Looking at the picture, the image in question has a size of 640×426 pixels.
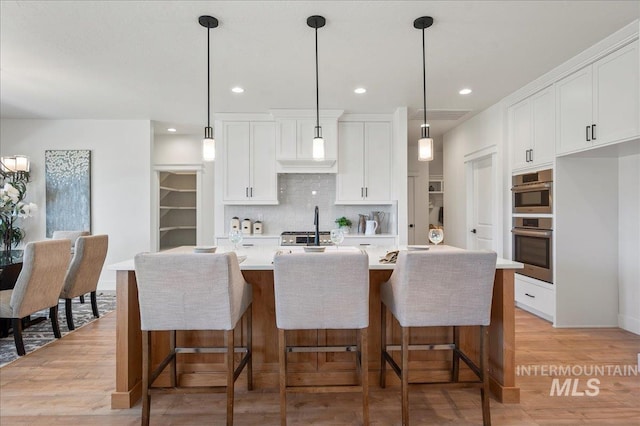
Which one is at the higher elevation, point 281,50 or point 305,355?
point 281,50

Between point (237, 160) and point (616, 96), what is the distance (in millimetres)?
4014

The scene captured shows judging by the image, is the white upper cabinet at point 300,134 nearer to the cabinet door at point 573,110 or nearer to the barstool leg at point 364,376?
the cabinet door at point 573,110

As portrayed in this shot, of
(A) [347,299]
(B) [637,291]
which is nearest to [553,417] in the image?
(A) [347,299]

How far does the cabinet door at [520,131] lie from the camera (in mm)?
3846

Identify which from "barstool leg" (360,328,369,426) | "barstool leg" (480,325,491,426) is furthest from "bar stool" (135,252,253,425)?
"barstool leg" (480,325,491,426)

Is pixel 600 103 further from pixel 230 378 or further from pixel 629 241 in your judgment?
pixel 230 378

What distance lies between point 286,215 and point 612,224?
374cm

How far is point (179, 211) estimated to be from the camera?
7137 mm

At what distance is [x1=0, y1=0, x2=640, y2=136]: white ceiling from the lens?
2.35 meters

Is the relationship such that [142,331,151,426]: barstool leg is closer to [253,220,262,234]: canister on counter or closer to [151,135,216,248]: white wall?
[253,220,262,234]: canister on counter

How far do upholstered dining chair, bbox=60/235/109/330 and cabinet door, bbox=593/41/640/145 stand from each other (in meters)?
4.79

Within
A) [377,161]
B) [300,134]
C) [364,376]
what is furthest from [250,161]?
[364,376]

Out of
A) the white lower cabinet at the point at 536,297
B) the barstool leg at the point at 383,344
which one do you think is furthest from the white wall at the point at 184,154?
the white lower cabinet at the point at 536,297

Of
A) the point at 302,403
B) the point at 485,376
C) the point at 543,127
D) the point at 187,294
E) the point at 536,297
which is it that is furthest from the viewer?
the point at 536,297
